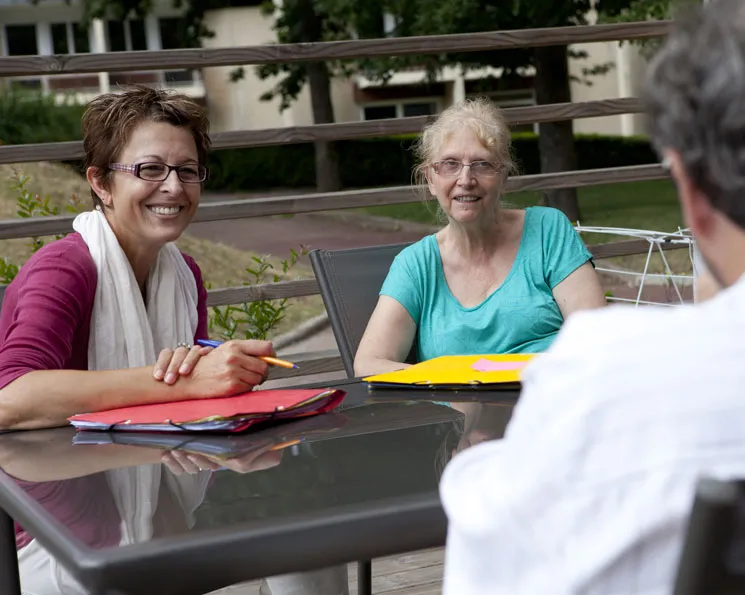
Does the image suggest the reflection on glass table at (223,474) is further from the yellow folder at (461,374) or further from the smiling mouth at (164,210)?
the smiling mouth at (164,210)

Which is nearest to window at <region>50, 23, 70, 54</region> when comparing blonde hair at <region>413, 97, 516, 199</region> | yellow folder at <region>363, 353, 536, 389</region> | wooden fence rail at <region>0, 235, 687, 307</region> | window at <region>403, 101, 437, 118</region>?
window at <region>403, 101, 437, 118</region>

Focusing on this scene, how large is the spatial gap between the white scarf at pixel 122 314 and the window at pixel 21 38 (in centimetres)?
4405

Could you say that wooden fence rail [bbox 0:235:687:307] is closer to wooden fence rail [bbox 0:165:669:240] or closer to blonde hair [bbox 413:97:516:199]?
wooden fence rail [bbox 0:165:669:240]

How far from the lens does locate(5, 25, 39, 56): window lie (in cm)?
4412

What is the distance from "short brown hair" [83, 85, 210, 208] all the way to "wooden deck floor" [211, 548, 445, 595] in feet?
4.17

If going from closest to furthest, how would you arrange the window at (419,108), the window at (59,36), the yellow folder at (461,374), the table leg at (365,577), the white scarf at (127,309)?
the yellow folder at (461,374) < the white scarf at (127,309) < the table leg at (365,577) < the window at (419,108) < the window at (59,36)

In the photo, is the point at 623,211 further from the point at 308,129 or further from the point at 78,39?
the point at 78,39

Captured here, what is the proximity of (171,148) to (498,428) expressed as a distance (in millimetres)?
1166

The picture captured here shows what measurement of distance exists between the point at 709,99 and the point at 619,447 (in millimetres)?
300

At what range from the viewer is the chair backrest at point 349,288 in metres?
3.20

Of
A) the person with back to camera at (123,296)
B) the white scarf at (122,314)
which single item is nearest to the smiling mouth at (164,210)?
the person with back to camera at (123,296)

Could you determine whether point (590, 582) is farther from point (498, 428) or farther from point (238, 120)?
point (238, 120)

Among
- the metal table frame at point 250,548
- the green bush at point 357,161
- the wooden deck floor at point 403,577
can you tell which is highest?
the green bush at point 357,161

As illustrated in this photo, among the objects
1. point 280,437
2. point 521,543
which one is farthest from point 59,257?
point 521,543
